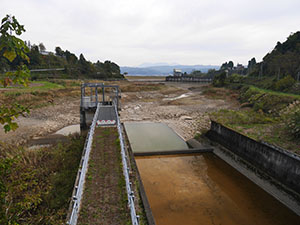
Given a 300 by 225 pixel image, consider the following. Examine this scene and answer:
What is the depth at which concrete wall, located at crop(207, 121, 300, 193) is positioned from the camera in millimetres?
10525

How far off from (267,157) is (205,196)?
5.24 metres

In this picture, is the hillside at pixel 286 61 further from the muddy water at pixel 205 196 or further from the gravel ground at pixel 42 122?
the gravel ground at pixel 42 122

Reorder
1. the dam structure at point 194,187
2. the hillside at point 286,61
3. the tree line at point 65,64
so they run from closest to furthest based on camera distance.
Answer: the dam structure at point 194,187, the hillside at point 286,61, the tree line at point 65,64

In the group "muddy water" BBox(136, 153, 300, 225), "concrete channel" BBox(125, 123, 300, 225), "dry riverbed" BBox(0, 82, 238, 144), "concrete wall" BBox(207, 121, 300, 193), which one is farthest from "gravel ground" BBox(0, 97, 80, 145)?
"concrete wall" BBox(207, 121, 300, 193)

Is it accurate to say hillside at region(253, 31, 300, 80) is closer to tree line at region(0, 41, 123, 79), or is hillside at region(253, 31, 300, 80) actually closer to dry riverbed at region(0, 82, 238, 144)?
dry riverbed at region(0, 82, 238, 144)

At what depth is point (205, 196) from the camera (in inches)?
426

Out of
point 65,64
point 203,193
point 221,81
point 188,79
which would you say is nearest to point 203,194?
point 203,193

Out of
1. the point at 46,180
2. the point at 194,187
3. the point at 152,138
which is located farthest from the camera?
the point at 152,138

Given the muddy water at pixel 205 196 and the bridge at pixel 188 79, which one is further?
the bridge at pixel 188 79

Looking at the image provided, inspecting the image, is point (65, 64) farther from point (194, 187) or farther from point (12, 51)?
point (12, 51)

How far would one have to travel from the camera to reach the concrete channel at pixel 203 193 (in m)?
9.36

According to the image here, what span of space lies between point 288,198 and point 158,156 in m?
8.97

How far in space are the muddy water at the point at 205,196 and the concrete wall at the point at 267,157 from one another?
1.44m

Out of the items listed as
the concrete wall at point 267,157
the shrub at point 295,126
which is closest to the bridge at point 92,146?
the concrete wall at point 267,157
